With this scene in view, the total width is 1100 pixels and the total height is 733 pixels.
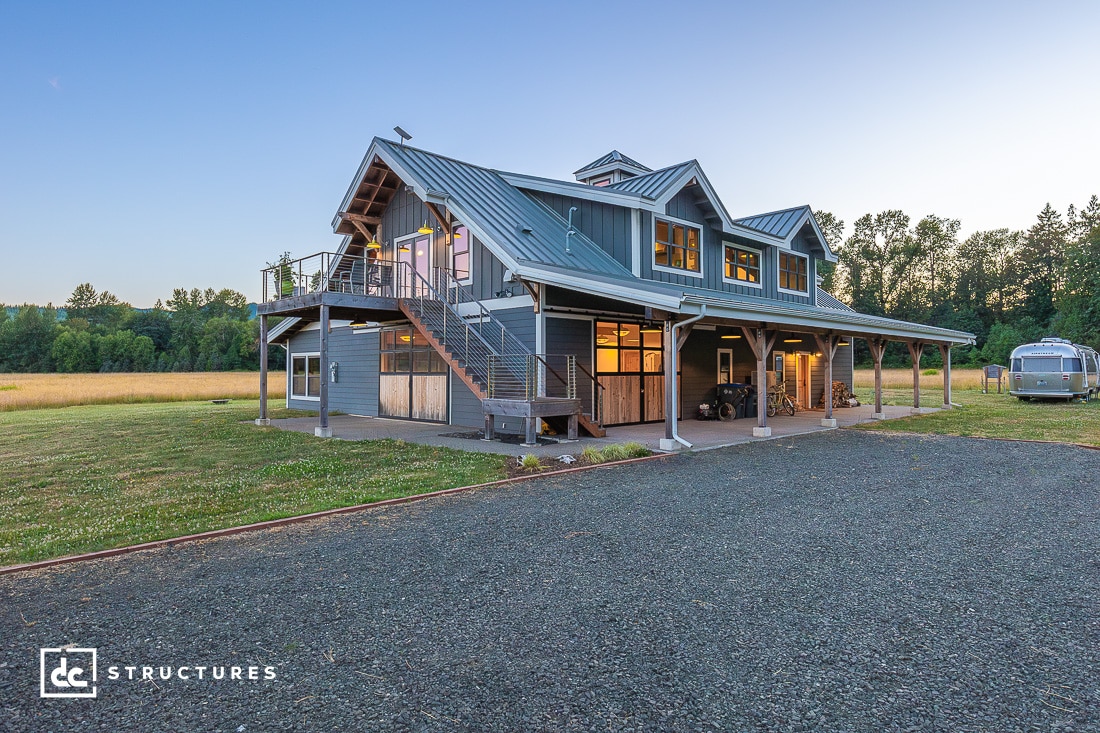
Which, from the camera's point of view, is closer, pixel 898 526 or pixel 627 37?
pixel 898 526

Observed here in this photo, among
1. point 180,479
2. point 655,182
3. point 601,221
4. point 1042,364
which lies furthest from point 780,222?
point 180,479

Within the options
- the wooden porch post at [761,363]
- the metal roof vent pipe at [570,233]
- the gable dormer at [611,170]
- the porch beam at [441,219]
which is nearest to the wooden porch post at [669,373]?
the wooden porch post at [761,363]

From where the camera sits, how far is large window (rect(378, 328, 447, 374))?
1563 centimetres

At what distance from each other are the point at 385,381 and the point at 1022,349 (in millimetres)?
24326

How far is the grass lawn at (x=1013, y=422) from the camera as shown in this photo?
42.2 ft

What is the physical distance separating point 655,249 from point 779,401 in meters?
7.17

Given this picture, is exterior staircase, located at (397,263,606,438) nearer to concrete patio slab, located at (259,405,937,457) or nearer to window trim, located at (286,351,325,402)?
concrete patio slab, located at (259,405,937,457)

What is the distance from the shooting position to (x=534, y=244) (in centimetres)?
1304

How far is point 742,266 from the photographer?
1798 centimetres

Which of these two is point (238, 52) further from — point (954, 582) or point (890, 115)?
point (954, 582)

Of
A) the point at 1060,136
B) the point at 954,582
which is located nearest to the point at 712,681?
the point at 954,582

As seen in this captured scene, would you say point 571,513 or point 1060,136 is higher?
point 1060,136

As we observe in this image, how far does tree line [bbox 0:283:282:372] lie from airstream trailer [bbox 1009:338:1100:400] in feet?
180

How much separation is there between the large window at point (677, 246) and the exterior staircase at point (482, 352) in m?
4.25
